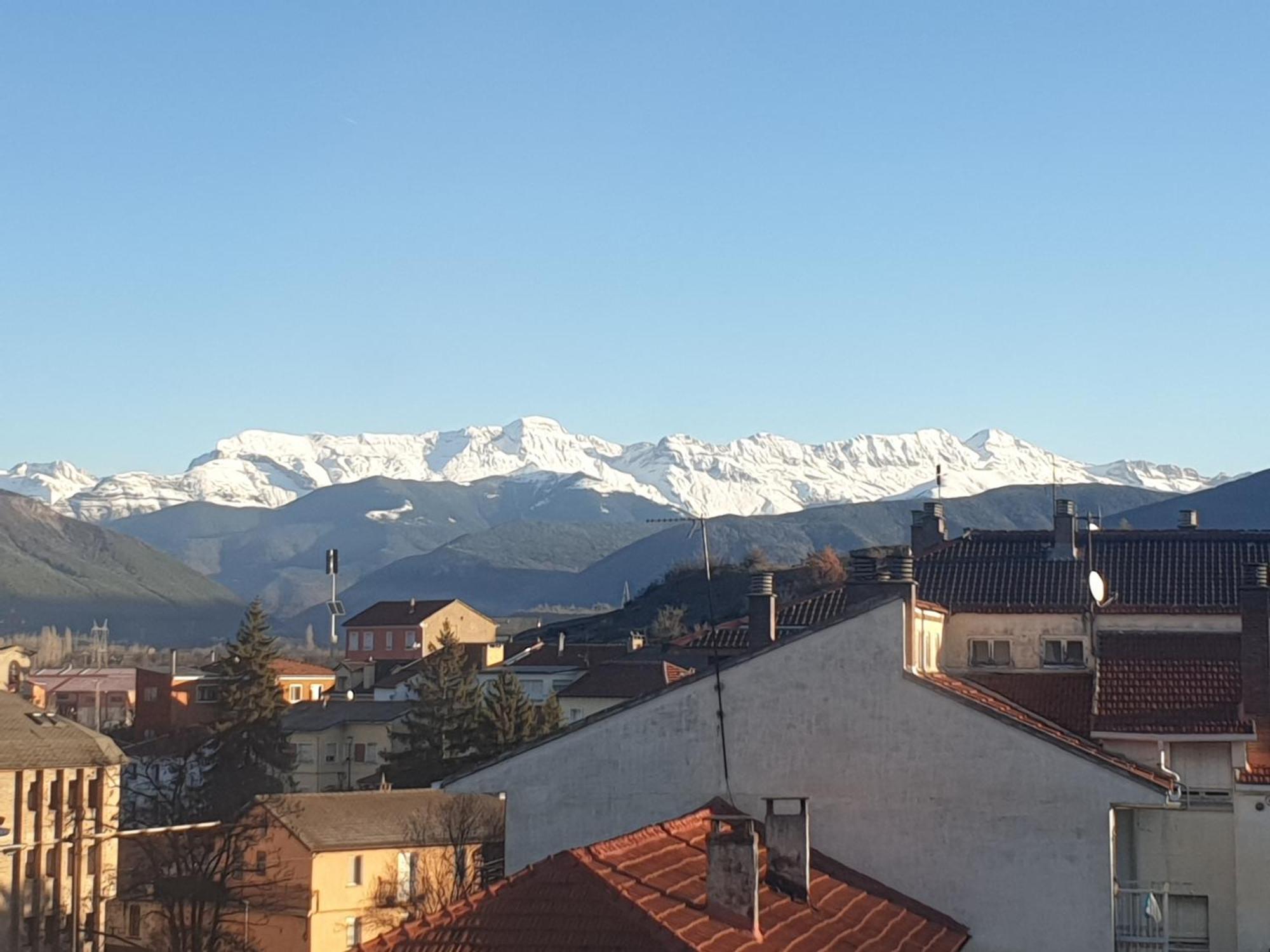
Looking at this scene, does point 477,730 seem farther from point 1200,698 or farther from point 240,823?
point 1200,698

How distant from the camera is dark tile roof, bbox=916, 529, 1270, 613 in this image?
4028cm

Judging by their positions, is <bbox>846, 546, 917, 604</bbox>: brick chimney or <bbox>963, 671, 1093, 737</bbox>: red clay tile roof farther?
<bbox>963, 671, 1093, 737</bbox>: red clay tile roof

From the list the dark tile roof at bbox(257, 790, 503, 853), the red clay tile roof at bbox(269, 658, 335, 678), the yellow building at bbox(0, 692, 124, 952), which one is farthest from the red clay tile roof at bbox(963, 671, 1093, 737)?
the red clay tile roof at bbox(269, 658, 335, 678)

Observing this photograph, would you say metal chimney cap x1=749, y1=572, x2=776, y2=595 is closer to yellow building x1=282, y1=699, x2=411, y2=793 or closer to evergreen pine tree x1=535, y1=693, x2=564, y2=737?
evergreen pine tree x1=535, y1=693, x2=564, y2=737

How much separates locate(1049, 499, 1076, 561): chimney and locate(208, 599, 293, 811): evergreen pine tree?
1696 inches

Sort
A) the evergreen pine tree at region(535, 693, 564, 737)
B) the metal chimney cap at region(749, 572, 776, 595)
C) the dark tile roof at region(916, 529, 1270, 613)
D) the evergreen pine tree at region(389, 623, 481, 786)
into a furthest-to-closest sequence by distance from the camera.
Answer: the evergreen pine tree at region(389, 623, 481, 786), the evergreen pine tree at region(535, 693, 564, 737), the metal chimney cap at region(749, 572, 776, 595), the dark tile roof at region(916, 529, 1270, 613)

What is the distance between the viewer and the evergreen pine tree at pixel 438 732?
74000 millimetres

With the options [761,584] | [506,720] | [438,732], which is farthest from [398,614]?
[761,584]

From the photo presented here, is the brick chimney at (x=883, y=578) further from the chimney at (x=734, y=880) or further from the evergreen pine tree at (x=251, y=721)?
the evergreen pine tree at (x=251, y=721)

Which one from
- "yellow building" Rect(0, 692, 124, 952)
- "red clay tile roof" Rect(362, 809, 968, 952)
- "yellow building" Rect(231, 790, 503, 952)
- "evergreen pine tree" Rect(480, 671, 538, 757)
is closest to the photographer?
"red clay tile roof" Rect(362, 809, 968, 952)

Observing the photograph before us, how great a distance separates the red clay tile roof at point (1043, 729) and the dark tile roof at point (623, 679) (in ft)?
173

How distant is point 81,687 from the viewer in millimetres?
137125

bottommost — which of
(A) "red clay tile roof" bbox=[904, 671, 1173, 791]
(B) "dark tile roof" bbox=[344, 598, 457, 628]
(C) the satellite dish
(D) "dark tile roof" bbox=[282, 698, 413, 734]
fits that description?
(D) "dark tile roof" bbox=[282, 698, 413, 734]

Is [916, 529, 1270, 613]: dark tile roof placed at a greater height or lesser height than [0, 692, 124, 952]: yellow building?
greater
